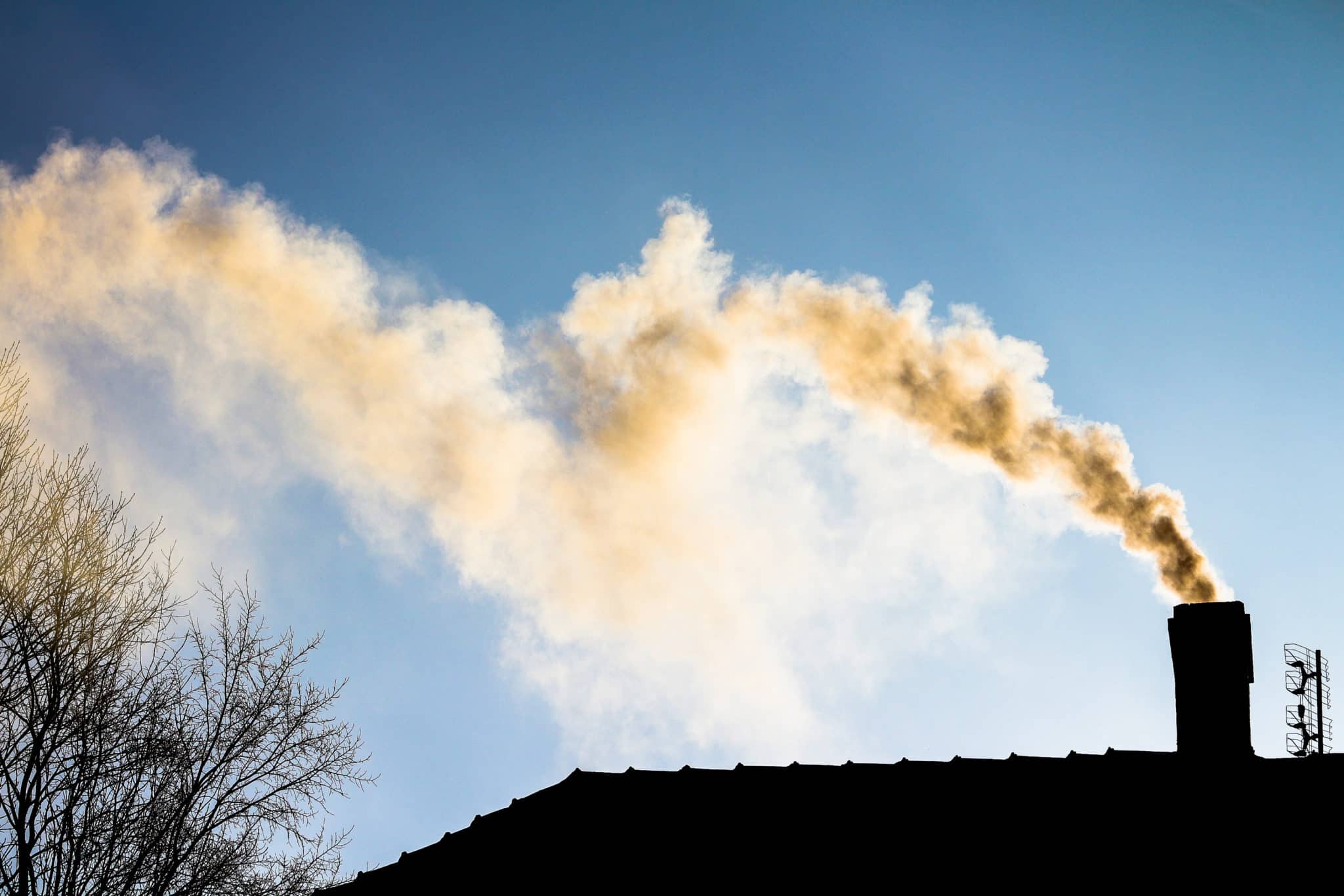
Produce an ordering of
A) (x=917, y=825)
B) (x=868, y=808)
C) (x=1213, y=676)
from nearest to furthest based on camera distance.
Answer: (x=917, y=825)
(x=868, y=808)
(x=1213, y=676)

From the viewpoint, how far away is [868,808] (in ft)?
27.1

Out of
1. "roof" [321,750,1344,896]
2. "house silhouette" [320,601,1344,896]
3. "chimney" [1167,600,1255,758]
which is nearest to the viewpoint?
"house silhouette" [320,601,1344,896]

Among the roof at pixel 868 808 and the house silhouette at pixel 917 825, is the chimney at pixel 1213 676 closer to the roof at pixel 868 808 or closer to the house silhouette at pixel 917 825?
the house silhouette at pixel 917 825

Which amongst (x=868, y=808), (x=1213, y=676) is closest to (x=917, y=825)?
(x=868, y=808)

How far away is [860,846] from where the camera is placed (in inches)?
317

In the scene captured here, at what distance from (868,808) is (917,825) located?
0.51 meters

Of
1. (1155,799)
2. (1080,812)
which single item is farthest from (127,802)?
(1155,799)

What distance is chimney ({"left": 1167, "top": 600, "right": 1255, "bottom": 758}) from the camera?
981cm

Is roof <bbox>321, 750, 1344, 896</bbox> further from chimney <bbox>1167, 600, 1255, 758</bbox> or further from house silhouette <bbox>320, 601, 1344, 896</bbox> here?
chimney <bbox>1167, 600, 1255, 758</bbox>

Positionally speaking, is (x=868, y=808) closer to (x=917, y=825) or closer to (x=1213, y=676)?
(x=917, y=825)

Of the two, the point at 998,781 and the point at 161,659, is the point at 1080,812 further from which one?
the point at 161,659

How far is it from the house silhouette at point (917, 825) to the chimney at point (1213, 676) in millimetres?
32

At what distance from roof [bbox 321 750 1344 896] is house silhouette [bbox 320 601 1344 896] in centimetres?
1

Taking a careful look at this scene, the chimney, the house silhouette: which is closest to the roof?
the house silhouette
